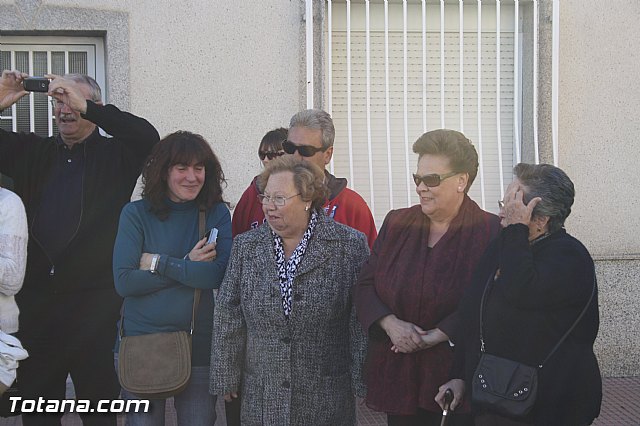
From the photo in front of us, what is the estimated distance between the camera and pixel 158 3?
5.62 m

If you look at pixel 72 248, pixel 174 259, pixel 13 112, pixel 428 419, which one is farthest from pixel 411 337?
pixel 13 112

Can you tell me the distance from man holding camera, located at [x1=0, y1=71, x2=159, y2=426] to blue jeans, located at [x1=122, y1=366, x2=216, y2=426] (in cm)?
53

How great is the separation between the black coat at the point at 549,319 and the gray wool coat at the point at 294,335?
0.66 meters

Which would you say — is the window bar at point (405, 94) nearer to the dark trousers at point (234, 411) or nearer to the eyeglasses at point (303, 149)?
the eyeglasses at point (303, 149)

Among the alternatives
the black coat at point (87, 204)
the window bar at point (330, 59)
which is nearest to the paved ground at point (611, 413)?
the black coat at point (87, 204)

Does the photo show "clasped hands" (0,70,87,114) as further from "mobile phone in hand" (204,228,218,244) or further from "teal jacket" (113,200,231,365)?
"mobile phone in hand" (204,228,218,244)

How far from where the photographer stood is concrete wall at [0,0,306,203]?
18.3ft

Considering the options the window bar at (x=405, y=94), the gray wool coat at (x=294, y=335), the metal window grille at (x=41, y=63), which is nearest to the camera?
the gray wool coat at (x=294, y=335)

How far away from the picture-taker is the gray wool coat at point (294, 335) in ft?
10.2

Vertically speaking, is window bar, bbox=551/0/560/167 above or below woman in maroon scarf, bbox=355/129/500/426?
above

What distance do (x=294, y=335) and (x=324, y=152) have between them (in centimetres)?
109

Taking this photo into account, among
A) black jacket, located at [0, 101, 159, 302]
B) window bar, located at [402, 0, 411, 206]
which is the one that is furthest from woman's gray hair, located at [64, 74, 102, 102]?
window bar, located at [402, 0, 411, 206]

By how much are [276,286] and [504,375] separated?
99cm

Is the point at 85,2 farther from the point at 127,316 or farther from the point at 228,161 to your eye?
the point at 127,316
